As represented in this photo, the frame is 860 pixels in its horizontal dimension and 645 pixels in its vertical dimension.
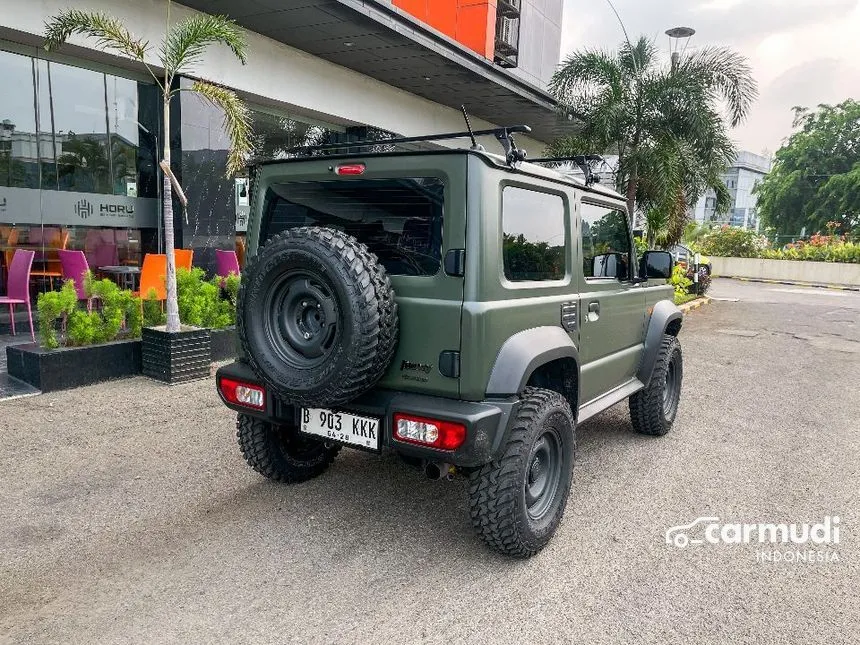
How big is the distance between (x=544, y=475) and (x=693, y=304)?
13.2 metres

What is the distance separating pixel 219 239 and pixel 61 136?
8.42ft

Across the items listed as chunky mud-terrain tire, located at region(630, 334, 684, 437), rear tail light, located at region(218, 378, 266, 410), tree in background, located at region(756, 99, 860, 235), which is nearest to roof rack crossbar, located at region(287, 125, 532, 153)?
rear tail light, located at region(218, 378, 266, 410)

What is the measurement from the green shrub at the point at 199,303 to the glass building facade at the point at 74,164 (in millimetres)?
2784

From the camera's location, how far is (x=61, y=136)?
8805 millimetres

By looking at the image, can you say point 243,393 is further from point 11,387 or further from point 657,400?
point 11,387

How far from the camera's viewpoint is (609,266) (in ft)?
14.1

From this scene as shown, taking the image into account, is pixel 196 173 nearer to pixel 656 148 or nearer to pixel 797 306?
pixel 656 148

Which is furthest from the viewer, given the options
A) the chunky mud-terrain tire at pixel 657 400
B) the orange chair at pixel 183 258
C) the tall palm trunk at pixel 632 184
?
the tall palm trunk at pixel 632 184

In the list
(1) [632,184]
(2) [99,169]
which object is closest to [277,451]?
(2) [99,169]

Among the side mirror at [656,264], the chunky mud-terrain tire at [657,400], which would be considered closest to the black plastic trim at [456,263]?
the side mirror at [656,264]

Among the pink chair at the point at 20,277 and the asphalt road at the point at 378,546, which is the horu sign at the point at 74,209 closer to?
the pink chair at the point at 20,277

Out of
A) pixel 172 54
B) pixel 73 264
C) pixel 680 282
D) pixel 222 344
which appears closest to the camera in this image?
pixel 172 54

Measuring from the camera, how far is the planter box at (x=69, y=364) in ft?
18.7

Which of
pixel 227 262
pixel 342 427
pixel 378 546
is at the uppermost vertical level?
pixel 227 262
